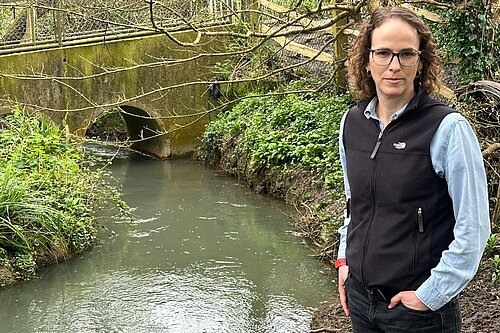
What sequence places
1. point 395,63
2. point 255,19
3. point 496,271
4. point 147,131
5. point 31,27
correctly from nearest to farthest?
1. point 395,63
2. point 496,271
3. point 31,27
4. point 255,19
5. point 147,131

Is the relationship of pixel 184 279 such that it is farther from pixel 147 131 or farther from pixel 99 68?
pixel 147 131

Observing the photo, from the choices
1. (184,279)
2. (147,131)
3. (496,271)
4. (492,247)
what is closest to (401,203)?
(496,271)

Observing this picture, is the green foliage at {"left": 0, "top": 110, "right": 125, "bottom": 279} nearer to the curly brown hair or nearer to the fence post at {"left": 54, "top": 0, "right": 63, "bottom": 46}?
the fence post at {"left": 54, "top": 0, "right": 63, "bottom": 46}

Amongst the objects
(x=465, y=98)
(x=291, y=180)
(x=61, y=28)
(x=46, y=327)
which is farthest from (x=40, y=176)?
(x=61, y=28)

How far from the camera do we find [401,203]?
2.01 m

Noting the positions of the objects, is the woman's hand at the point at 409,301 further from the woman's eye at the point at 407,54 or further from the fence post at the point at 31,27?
the fence post at the point at 31,27

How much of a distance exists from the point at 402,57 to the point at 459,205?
433 mm

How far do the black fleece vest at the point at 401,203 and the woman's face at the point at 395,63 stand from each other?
0.05m

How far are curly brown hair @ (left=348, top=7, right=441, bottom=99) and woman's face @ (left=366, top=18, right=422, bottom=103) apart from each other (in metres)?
0.02

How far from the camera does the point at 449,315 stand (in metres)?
2.04

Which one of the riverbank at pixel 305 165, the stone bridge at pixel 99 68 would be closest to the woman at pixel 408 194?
the riverbank at pixel 305 165

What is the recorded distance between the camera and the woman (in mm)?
1925

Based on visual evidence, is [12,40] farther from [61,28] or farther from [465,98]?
[465,98]

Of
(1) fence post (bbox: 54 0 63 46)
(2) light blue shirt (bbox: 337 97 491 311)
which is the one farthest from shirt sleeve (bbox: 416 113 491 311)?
(1) fence post (bbox: 54 0 63 46)
